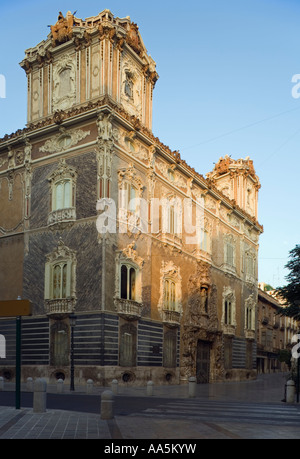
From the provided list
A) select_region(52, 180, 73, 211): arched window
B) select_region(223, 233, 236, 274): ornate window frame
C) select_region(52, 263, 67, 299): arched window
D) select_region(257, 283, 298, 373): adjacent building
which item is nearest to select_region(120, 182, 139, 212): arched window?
select_region(52, 180, 73, 211): arched window

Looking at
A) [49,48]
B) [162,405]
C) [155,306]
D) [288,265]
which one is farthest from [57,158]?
[162,405]

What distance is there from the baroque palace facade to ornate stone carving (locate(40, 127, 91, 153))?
75mm

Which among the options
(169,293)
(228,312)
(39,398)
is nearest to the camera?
(39,398)

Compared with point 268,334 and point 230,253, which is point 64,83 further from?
point 268,334

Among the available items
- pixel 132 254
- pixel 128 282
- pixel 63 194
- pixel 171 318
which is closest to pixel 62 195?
pixel 63 194

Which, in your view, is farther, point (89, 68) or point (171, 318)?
point (171, 318)

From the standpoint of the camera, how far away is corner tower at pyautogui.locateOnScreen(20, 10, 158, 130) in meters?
33.1

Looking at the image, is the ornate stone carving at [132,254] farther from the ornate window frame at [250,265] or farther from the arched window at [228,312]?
the ornate window frame at [250,265]

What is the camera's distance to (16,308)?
16797 millimetres

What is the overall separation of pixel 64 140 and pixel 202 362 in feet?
67.4

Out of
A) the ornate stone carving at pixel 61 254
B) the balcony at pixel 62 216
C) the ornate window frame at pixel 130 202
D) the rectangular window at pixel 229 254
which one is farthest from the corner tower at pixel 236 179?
the ornate stone carving at pixel 61 254

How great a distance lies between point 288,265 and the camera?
31.4 m

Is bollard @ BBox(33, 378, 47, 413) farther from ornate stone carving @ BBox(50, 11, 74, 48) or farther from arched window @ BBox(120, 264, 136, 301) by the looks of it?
ornate stone carving @ BBox(50, 11, 74, 48)

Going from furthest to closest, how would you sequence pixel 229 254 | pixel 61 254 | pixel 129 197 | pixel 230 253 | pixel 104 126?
1. pixel 230 253
2. pixel 229 254
3. pixel 129 197
4. pixel 61 254
5. pixel 104 126
